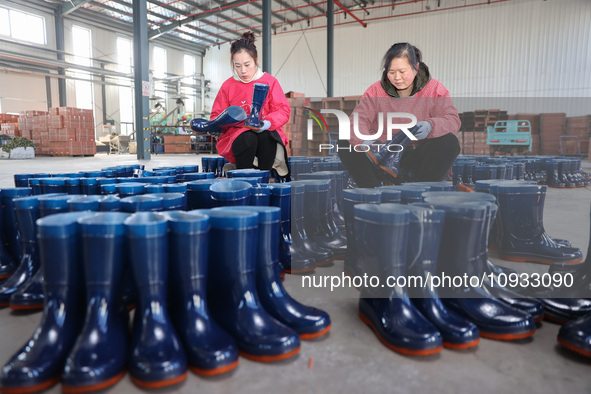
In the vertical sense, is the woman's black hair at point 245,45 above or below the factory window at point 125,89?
below

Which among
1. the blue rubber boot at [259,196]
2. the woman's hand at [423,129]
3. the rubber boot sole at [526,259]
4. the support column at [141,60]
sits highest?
the support column at [141,60]

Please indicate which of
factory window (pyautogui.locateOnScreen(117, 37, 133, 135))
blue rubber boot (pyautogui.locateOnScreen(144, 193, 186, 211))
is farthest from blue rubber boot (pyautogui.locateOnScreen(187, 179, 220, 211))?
factory window (pyautogui.locateOnScreen(117, 37, 133, 135))

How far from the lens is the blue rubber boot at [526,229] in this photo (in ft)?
6.57

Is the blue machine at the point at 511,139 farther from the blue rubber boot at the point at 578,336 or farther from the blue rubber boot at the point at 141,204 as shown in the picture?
the blue rubber boot at the point at 141,204

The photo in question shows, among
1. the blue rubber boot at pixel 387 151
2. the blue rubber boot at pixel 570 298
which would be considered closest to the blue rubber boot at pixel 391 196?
the blue rubber boot at pixel 570 298

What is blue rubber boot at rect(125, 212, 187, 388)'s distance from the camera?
1.00 m

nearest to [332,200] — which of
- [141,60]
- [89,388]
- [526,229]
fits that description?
[526,229]

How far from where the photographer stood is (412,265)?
4.46ft

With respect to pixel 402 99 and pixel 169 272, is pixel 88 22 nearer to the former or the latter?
pixel 402 99

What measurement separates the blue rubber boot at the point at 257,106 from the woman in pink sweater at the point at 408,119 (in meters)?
0.66

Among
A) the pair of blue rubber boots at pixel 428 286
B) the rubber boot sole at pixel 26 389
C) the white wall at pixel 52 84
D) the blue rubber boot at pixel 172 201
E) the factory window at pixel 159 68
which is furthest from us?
the factory window at pixel 159 68

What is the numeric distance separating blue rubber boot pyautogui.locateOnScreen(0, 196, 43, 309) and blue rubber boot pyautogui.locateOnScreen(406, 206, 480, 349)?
140cm

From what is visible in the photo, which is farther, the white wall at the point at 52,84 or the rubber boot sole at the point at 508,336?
the white wall at the point at 52,84

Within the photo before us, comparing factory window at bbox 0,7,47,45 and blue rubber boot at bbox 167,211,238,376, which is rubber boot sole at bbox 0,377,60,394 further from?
factory window at bbox 0,7,47,45
